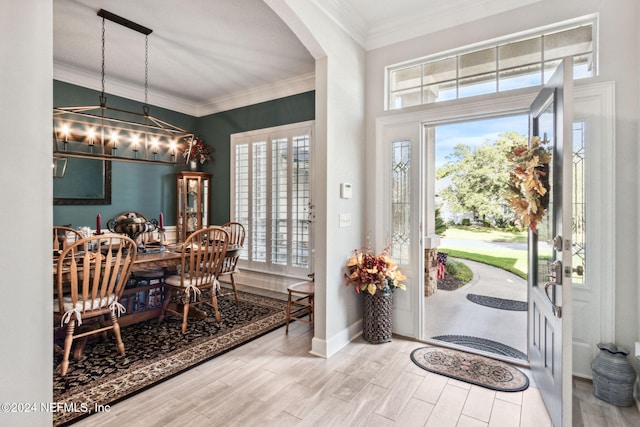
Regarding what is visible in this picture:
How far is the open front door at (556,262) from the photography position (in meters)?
1.75

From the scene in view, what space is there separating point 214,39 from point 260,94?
1.56 metres

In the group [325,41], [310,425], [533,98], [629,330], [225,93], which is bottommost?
[310,425]

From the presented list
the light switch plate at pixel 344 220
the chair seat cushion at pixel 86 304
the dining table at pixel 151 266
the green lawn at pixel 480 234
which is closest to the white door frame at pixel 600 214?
the light switch plate at pixel 344 220

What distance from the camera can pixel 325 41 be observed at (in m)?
2.81

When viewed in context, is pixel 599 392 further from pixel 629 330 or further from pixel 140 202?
pixel 140 202

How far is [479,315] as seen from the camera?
4.16 meters

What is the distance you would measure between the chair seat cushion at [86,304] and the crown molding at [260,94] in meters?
3.47

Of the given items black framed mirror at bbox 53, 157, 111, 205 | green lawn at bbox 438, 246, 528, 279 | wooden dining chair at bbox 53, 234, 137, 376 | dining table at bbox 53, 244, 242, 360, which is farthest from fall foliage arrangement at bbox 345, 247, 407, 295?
green lawn at bbox 438, 246, 528, 279

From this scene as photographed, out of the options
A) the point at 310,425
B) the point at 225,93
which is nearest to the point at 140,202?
the point at 225,93

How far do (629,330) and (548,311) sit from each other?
817mm

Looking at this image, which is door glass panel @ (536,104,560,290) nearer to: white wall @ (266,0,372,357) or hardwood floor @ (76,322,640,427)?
hardwood floor @ (76,322,640,427)

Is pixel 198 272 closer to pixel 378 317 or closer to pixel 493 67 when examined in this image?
pixel 378 317

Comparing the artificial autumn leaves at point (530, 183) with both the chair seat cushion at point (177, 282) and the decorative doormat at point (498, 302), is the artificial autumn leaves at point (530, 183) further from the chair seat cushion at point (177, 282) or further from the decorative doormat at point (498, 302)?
the chair seat cushion at point (177, 282)

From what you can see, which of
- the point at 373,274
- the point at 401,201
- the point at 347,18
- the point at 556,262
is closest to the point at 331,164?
the point at 401,201
